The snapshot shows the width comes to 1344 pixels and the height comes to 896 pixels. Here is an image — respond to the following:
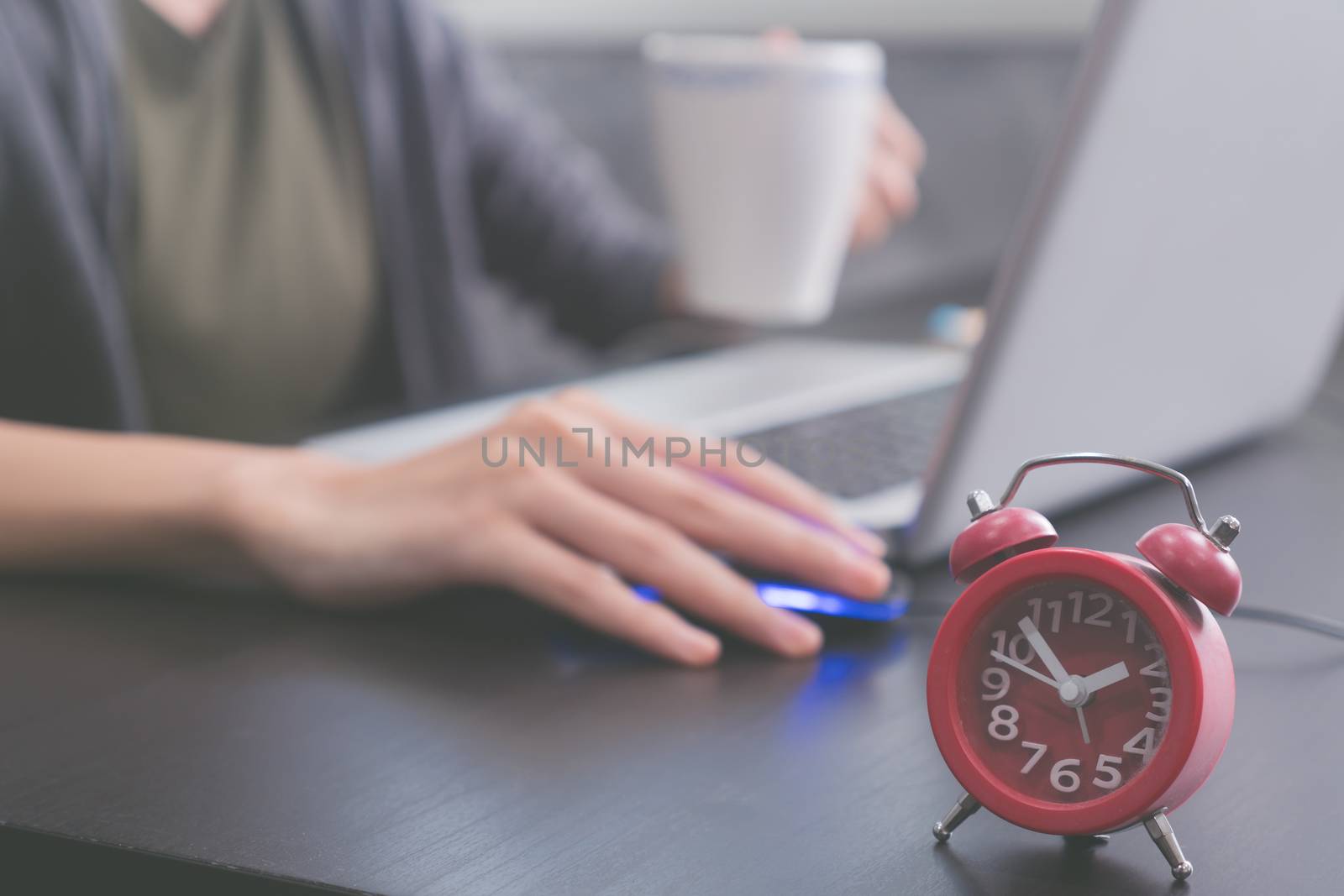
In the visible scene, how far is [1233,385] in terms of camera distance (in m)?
0.68

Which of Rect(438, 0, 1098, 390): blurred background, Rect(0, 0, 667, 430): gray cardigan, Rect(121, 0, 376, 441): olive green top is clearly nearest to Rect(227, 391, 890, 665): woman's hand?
Rect(0, 0, 667, 430): gray cardigan

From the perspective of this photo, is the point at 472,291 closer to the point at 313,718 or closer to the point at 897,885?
the point at 313,718

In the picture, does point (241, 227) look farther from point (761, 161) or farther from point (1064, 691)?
point (1064, 691)

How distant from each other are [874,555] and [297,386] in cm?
75

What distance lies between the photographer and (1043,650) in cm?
32

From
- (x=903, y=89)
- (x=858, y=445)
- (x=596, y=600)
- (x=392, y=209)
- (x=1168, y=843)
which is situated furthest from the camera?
(x=903, y=89)

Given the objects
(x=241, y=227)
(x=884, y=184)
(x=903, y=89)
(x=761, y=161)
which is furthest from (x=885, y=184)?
(x=903, y=89)

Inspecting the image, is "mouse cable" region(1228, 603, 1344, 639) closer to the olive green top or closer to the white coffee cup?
the white coffee cup

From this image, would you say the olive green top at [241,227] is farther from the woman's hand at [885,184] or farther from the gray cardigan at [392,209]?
the woman's hand at [885,184]

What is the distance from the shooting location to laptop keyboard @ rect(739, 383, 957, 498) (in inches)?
24.1

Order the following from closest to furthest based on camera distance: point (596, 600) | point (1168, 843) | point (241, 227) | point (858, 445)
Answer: point (1168, 843)
point (596, 600)
point (858, 445)
point (241, 227)

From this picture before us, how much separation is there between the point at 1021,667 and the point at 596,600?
197mm

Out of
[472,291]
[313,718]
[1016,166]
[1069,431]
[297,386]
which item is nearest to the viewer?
[313,718]

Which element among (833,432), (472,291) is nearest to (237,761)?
(833,432)
